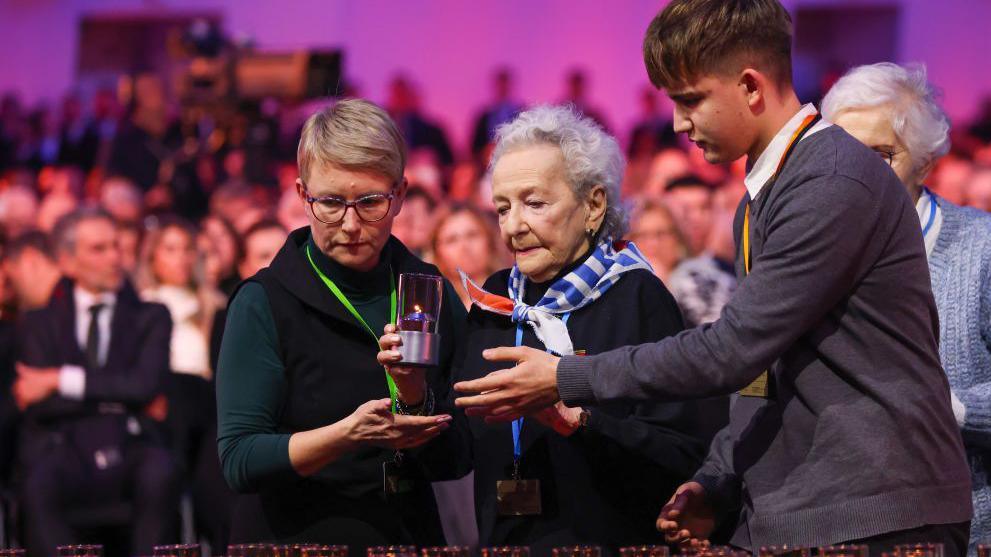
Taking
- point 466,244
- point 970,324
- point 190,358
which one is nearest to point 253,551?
point 970,324

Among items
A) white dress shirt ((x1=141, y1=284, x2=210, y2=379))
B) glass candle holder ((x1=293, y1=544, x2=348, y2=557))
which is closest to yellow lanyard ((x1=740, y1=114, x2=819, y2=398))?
glass candle holder ((x1=293, y1=544, x2=348, y2=557))

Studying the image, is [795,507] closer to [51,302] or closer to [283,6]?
[51,302]

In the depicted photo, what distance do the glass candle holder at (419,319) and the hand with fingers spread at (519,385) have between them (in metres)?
0.12

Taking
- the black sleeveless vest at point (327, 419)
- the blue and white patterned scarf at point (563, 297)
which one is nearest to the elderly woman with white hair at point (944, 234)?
the blue and white patterned scarf at point (563, 297)

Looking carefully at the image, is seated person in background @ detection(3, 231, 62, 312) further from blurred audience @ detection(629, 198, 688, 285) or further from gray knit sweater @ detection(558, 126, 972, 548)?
gray knit sweater @ detection(558, 126, 972, 548)

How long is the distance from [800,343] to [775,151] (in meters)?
0.36

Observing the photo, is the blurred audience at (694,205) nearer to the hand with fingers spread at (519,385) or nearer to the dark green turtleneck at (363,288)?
the dark green turtleneck at (363,288)

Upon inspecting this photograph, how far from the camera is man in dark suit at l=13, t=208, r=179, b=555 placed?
5895mm

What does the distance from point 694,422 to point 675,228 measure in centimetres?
324

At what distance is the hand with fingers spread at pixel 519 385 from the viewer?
92.5 inches

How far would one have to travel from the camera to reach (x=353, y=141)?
277 centimetres

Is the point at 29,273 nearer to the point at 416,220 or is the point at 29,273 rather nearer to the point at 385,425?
the point at 416,220

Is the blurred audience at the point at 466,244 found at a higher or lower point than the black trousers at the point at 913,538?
higher

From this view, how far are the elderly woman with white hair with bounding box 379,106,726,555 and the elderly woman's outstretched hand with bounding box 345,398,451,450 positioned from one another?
0.24 meters
